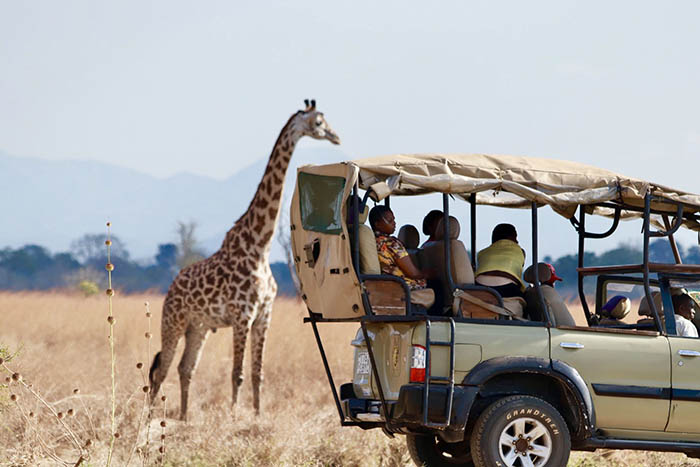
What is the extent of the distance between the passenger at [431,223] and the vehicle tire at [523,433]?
5.53ft

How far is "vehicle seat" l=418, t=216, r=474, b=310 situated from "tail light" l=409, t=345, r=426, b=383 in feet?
1.94

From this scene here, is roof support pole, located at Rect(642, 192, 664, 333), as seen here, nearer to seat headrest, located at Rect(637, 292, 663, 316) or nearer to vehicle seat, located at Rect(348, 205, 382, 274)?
seat headrest, located at Rect(637, 292, 663, 316)

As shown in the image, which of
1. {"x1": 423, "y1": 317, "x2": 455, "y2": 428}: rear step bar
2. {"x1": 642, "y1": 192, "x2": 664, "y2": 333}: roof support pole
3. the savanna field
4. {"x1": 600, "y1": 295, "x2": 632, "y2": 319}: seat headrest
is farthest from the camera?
the savanna field

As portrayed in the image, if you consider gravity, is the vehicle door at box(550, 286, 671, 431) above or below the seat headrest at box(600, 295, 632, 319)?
below

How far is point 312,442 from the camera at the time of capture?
1038 centimetres

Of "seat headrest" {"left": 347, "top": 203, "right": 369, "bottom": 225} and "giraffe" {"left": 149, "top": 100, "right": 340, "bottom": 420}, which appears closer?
"seat headrest" {"left": 347, "top": 203, "right": 369, "bottom": 225}

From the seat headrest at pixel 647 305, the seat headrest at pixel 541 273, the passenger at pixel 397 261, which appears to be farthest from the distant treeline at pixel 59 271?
the passenger at pixel 397 261

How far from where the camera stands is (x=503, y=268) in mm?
8547

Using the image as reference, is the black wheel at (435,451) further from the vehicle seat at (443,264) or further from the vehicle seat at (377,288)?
the vehicle seat at (377,288)

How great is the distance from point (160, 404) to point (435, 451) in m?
6.21

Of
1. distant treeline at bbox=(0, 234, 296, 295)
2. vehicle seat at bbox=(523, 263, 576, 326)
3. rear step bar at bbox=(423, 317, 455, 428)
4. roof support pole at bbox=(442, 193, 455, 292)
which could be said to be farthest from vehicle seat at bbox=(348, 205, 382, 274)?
distant treeline at bbox=(0, 234, 296, 295)

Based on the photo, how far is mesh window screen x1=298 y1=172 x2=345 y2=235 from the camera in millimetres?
8422

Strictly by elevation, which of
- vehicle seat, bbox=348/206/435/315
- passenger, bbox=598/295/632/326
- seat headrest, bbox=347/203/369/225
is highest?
seat headrest, bbox=347/203/369/225

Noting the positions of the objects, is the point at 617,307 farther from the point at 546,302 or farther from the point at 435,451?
the point at 435,451
